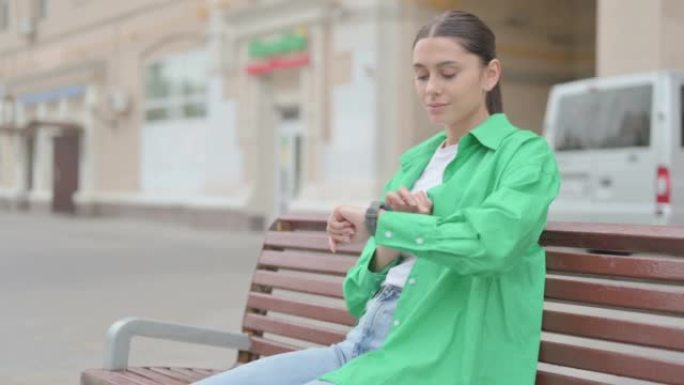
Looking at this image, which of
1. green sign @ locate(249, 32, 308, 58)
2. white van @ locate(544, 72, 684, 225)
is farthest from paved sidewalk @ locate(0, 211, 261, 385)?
white van @ locate(544, 72, 684, 225)

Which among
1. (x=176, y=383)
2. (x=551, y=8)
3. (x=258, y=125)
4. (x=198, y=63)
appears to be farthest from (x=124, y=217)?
(x=176, y=383)

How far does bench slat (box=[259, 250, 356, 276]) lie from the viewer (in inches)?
128

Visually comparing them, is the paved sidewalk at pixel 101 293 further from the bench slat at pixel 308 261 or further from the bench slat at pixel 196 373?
the bench slat at pixel 308 261

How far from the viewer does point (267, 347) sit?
3.45 meters

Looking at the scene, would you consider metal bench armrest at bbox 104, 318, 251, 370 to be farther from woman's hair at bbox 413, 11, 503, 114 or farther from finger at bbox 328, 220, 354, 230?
woman's hair at bbox 413, 11, 503, 114

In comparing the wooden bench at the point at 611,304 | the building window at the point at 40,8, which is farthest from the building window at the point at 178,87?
the wooden bench at the point at 611,304

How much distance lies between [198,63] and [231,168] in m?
3.09

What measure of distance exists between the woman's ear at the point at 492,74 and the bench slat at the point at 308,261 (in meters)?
0.98

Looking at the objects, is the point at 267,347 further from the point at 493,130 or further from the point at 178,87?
the point at 178,87

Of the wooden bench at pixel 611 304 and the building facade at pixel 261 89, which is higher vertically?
the building facade at pixel 261 89

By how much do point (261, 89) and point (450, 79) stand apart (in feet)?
57.9

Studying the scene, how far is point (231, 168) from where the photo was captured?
20.4 metres

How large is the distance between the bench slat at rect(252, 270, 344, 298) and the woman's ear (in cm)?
100

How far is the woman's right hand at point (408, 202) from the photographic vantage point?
7.45 feet
